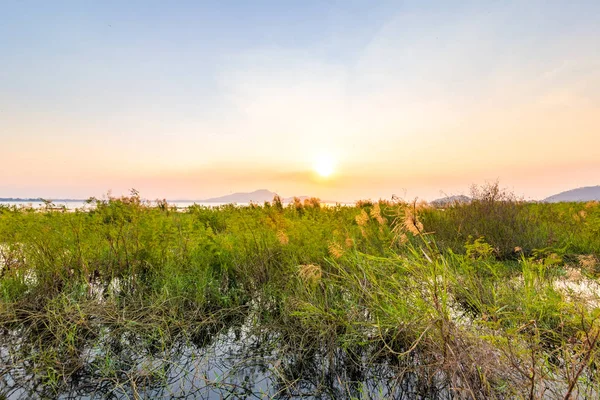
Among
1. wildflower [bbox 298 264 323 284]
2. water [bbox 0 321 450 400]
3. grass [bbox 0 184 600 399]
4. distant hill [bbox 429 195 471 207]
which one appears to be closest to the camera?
grass [bbox 0 184 600 399]

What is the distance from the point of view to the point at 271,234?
603 cm

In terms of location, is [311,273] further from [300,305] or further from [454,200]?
[454,200]

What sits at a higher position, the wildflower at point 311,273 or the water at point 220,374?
the wildflower at point 311,273

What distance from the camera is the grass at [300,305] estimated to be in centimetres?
213

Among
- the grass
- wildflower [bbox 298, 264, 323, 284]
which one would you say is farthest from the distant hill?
wildflower [bbox 298, 264, 323, 284]

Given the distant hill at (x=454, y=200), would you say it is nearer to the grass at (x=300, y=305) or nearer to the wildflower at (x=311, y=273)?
the grass at (x=300, y=305)

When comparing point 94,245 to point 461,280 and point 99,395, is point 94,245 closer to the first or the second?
point 99,395

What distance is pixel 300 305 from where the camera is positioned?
11.2ft

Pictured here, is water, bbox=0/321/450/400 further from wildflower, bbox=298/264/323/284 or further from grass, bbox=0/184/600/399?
wildflower, bbox=298/264/323/284

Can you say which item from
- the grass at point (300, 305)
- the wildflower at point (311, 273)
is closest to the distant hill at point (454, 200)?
the grass at point (300, 305)

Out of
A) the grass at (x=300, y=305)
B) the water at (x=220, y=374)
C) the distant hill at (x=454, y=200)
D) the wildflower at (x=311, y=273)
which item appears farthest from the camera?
the distant hill at (x=454, y=200)

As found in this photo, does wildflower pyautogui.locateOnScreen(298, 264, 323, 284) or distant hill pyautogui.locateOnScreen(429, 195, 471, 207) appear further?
distant hill pyautogui.locateOnScreen(429, 195, 471, 207)

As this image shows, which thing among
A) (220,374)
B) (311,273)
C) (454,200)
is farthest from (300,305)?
(454,200)

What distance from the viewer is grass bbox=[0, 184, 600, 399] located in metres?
2.13
